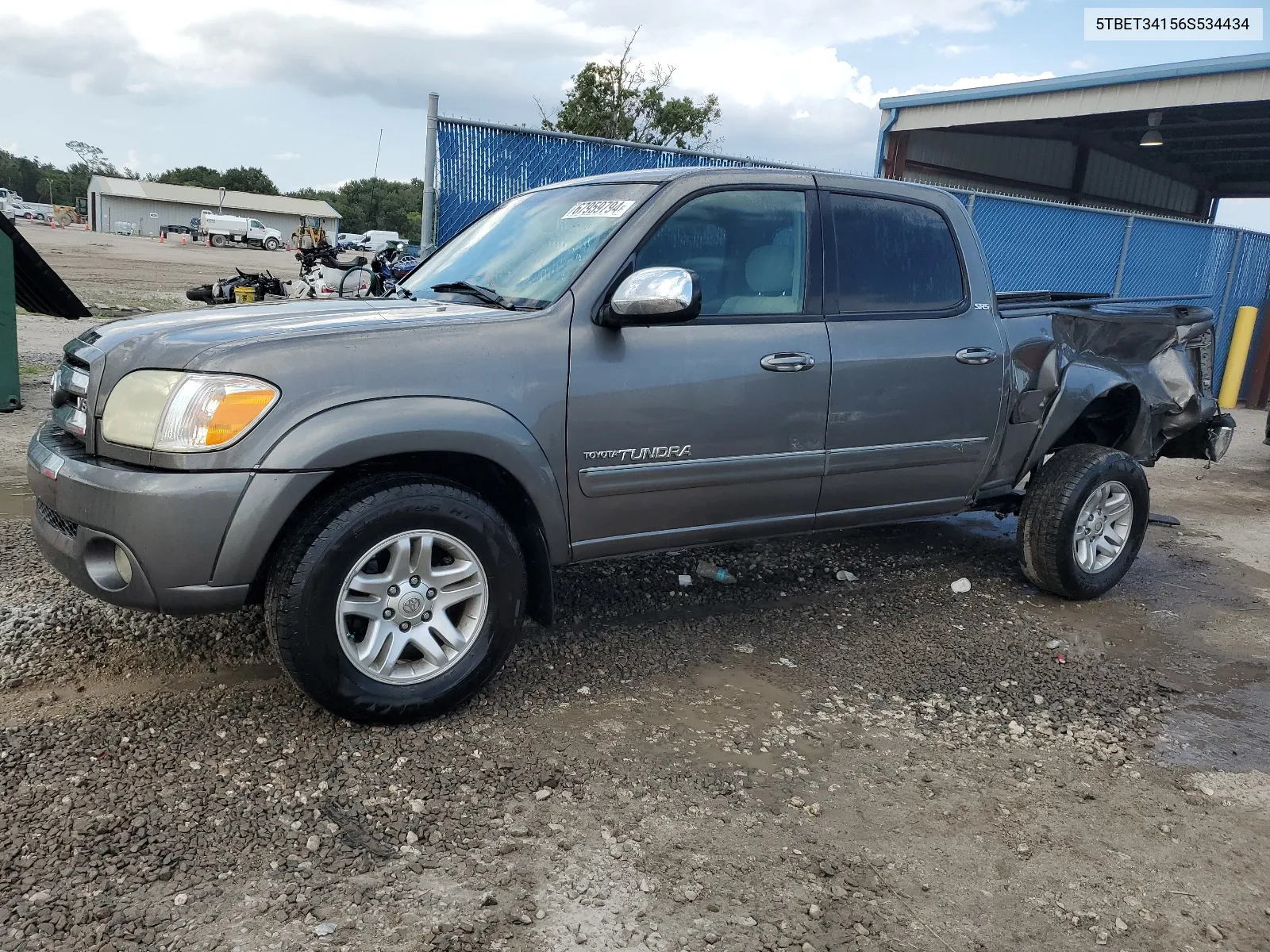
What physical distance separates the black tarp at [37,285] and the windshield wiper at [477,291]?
5.15 metres

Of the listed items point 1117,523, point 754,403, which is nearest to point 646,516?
point 754,403

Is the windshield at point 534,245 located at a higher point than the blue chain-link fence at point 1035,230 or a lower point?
lower

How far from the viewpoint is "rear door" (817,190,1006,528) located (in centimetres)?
386

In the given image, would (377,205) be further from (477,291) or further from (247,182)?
(477,291)

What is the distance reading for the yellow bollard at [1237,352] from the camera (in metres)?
13.3

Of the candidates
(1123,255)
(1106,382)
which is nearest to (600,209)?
(1106,382)

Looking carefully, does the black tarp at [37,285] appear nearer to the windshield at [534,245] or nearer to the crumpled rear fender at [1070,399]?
the windshield at [534,245]

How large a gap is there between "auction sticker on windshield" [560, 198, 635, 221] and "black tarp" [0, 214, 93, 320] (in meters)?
5.49

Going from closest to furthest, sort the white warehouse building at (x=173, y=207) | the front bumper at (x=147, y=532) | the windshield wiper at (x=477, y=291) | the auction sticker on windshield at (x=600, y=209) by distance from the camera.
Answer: the front bumper at (x=147, y=532), the windshield wiper at (x=477, y=291), the auction sticker on windshield at (x=600, y=209), the white warehouse building at (x=173, y=207)

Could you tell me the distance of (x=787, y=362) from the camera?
362cm

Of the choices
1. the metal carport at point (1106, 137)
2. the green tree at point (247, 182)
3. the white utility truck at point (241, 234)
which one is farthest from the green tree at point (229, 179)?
the metal carport at point (1106, 137)

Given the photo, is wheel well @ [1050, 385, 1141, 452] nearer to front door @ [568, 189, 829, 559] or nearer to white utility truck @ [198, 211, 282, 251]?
front door @ [568, 189, 829, 559]

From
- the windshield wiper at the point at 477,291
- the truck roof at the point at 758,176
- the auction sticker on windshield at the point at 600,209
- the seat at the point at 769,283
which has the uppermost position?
the truck roof at the point at 758,176

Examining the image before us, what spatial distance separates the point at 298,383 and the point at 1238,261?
14.3m
